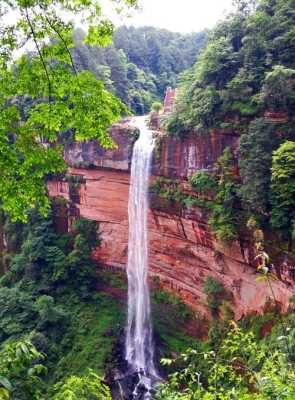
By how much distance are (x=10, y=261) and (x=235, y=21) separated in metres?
17.1

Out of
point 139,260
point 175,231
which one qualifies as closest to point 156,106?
point 175,231

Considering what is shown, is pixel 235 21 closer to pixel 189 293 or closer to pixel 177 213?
pixel 177 213

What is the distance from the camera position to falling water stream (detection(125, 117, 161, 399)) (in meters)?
18.6

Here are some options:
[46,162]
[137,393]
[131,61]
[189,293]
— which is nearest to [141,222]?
[189,293]

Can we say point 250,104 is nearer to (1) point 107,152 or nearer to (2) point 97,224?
(1) point 107,152

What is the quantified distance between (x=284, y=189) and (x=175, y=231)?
711 centimetres

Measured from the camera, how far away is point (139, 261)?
1995cm

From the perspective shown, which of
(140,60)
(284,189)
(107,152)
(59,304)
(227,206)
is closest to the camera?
(284,189)

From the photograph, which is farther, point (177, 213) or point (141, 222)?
point (141, 222)

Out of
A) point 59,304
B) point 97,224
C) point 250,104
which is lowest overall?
point 59,304

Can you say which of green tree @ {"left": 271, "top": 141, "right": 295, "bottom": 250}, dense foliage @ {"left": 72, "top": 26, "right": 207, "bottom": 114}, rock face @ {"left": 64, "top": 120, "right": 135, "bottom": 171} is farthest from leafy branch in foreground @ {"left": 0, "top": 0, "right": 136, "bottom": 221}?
dense foliage @ {"left": 72, "top": 26, "right": 207, "bottom": 114}

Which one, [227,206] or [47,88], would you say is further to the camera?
[227,206]

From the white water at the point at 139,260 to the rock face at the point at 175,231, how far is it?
0.45 m

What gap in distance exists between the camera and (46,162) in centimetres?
464
